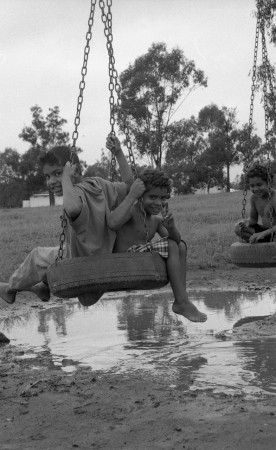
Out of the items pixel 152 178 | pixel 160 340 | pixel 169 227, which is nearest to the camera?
pixel 152 178

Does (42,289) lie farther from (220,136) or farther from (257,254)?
(220,136)

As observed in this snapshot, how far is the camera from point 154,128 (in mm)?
50156

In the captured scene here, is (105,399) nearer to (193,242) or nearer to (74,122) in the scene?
(74,122)

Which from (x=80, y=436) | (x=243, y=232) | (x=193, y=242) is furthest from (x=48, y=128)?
(x=80, y=436)

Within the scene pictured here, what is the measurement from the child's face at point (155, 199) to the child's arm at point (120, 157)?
428 mm

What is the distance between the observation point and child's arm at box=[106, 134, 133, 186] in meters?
6.57

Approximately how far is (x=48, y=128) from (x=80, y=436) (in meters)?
64.1

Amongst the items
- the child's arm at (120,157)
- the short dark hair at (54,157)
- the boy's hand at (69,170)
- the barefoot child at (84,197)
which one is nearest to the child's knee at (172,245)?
the barefoot child at (84,197)

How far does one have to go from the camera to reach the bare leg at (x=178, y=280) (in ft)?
21.3

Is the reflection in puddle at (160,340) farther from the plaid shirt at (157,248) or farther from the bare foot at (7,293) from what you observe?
the plaid shirt at (157,248)

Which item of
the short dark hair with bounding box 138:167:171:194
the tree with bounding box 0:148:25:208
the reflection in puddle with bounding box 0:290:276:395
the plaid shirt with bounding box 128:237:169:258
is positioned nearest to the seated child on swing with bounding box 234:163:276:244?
the reflection in puddle with bounding box 0:290:276:395

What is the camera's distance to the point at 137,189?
241 inches

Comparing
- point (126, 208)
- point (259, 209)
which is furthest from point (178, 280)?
point (259, 209)

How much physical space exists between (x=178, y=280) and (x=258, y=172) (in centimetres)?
242
